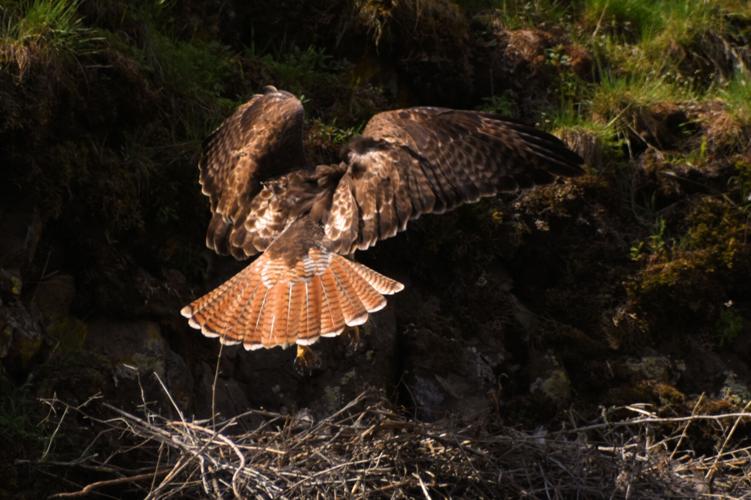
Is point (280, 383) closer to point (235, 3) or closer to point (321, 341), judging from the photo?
point (321, 341)

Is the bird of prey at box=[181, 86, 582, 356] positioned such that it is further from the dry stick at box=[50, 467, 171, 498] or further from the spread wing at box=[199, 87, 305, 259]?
A: the dry stick at box=[50, 467, 171, 498]

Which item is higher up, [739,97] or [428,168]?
[428,168]

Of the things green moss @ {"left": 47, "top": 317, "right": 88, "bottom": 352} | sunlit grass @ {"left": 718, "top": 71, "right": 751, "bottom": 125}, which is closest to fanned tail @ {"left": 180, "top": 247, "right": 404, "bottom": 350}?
green moss @ {"left": 47, "top": 317, "right": 88, "bottom": 352}

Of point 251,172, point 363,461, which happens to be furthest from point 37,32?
point 363,461

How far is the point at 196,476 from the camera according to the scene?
538cm

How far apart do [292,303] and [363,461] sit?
0.99 meters

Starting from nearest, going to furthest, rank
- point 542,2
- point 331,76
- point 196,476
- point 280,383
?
point 196,476
point 280,383
point 331,76
point 542,2

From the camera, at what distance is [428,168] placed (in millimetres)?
6156

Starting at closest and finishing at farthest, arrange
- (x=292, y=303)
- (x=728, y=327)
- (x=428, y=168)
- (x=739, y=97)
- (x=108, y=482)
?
(x=108, y=482) → (x=292, y=303) → (x=428, y=168) → (x=728, y=327) → (x=739, y=97)

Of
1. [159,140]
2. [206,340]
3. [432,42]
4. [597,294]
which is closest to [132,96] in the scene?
[159,140]

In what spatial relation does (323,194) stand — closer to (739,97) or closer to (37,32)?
(37,32)

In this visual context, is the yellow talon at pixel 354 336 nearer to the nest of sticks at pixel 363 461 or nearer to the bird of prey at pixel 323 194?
the bird of prey at pixel 323 194

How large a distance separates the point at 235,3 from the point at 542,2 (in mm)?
2160

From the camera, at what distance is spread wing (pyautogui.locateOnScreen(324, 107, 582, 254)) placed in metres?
6.09
